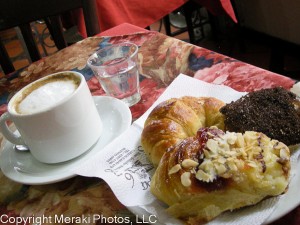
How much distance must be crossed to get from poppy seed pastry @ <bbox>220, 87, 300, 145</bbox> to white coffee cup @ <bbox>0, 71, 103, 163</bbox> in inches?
8.6

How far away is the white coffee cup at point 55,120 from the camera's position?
496mm

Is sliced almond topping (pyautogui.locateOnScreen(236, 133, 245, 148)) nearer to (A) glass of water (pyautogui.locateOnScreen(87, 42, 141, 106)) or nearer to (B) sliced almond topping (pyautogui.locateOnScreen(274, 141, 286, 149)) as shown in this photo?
(B) sliced almond topping (pyautogui.locateOnScreen(274, 141, 286, 149))

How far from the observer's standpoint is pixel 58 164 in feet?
1.77

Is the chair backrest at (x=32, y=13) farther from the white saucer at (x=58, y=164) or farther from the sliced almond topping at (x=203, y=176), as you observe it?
the sliced almond topping at (x=203, y=176)

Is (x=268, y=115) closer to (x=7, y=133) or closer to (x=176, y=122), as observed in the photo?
(x=176, y=122)

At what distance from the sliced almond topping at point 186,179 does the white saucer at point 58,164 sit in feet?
0.63

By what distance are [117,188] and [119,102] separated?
0.24 meters

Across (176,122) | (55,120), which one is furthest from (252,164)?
(55,120)

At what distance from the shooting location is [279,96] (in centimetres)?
45

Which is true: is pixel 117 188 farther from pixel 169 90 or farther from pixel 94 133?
pixel 169 90

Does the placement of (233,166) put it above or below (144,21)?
above

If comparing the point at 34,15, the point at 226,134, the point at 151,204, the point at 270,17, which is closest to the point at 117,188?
the point at 151,204

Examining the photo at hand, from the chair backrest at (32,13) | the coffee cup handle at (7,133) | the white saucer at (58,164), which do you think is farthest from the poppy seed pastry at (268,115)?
the chair backrest at (32,13)

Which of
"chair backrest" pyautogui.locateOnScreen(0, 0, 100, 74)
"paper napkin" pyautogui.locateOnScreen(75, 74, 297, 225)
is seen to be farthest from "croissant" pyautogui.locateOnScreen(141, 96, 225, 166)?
"chair backrest" pyautogui.locateOnScreen(0, 0, 100, 74)
